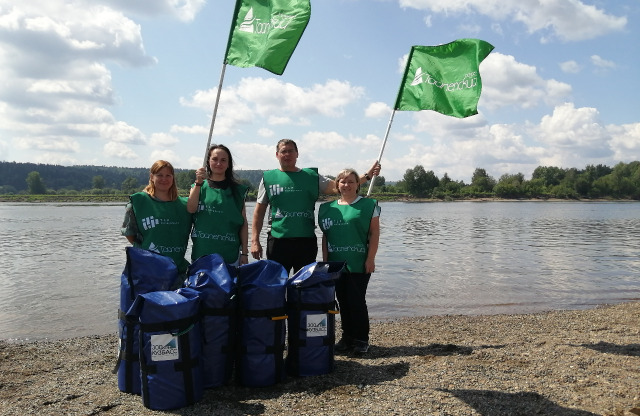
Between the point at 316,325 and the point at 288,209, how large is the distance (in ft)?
4.64

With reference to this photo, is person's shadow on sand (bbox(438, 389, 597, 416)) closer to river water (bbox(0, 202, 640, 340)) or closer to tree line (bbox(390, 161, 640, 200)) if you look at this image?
river water (bbox(0, 202, 640, 340))

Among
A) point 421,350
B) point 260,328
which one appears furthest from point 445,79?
point 260,328

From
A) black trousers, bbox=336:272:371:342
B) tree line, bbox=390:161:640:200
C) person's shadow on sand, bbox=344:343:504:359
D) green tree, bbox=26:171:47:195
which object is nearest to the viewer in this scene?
black trousers, bbox=336:272:371:342

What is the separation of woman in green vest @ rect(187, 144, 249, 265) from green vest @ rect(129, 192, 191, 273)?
13 centimetres

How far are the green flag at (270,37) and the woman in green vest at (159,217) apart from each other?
1903 mm

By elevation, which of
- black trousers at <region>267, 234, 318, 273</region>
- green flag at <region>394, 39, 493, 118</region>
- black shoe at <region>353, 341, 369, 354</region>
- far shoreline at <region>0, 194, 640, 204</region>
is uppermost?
green flag at <region>394, 39, 493, 118</region>

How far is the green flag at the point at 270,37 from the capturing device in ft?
20.7

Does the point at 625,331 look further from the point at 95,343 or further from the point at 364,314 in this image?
the point at 95,343

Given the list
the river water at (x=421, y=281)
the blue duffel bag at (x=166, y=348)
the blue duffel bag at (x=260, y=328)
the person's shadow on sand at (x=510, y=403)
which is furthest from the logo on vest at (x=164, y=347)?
the river water at (x=421, y=281)

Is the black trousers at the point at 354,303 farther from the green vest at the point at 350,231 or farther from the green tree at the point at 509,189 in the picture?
the green tree at the point at 509,189

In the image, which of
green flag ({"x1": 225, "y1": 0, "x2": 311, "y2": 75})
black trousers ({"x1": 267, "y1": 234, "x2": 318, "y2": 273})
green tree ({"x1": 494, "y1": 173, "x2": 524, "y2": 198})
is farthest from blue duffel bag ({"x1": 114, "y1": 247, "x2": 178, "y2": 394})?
green tree ({"x1": 494, "y1": 173, "x2": 524, "y2": 198})

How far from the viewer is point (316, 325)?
5.15 m

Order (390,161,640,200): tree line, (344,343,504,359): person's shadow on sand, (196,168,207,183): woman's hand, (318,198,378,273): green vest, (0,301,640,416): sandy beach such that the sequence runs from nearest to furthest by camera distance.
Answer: (0,301,640,416): sandy beach, (196,168,207,183): woman's hand, (318,198,378,273): green vest, (344,343,504,359): person's shadow on sand, (390,161,640,200): tree line

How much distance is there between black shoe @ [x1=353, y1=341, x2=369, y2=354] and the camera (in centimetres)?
611
